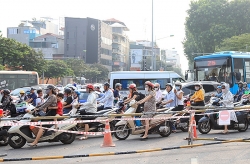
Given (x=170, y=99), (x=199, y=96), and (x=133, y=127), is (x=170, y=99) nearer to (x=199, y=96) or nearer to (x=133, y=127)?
(x=199, y=96)

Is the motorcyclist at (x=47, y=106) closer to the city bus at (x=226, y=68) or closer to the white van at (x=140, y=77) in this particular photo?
the city bus at (x=226, y=68)

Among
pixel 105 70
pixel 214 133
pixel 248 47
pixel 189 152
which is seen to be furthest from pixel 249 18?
pixel 189 152

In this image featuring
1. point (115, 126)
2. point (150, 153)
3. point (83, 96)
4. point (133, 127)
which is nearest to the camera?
point (150, 153)

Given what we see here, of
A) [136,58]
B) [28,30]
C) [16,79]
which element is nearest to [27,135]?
[16,79]

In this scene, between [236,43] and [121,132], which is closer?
[121,132]

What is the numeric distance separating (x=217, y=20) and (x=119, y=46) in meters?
56.5

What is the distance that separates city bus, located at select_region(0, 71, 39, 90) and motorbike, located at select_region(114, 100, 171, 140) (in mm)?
21667

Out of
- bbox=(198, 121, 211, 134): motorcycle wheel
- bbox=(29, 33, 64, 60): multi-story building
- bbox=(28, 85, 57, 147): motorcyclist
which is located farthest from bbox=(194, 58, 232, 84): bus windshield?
bbox=(29, 33, 64, 60): multi-story building

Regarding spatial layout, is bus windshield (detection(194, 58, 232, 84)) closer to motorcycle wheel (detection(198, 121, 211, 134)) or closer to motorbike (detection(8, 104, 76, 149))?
motorcycle wheel (detection(198, 121, 211, 134))

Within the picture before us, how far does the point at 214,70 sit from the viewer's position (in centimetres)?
2364

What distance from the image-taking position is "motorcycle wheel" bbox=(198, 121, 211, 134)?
12852 mm

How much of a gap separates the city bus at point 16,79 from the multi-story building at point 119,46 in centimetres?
7497

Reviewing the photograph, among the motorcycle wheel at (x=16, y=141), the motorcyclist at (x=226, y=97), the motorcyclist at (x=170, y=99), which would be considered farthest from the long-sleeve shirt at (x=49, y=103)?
the motorcyclist at (x=226, y=97)

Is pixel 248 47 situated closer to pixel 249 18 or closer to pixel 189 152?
pixel 249 18
